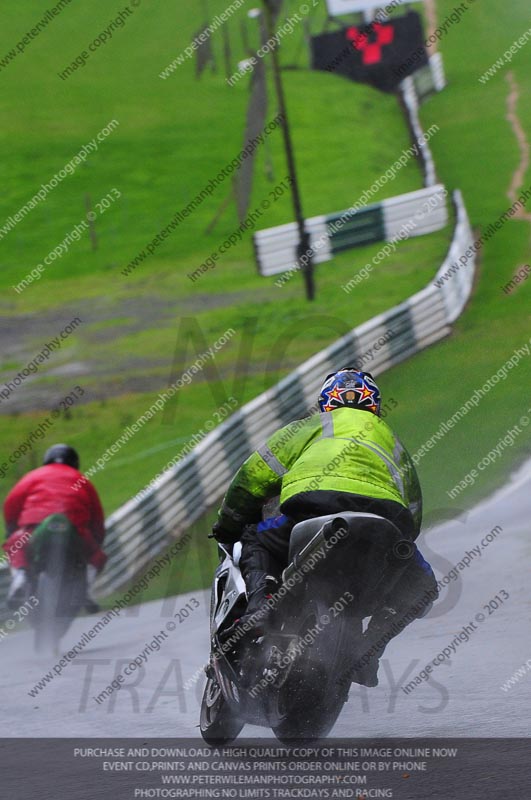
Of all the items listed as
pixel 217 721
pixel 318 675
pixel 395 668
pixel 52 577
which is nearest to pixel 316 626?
pixel 318 675

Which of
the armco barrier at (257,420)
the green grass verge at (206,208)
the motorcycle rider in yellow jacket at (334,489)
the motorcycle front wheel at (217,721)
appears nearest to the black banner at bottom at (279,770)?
the motorcycle front wheel at (217,721)

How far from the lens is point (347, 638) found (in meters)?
4.68

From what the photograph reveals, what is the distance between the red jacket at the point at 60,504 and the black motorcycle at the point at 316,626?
381 cm

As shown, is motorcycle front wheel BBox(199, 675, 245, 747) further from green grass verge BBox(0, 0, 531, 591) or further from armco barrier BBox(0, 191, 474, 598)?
green grass verge BBox(0, 0, 531, 591)

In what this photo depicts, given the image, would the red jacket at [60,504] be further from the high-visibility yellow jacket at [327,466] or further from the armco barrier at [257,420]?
the high-visibility yellow jacket at [327,466]

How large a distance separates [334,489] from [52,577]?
410 cm

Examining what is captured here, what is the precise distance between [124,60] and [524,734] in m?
11.6

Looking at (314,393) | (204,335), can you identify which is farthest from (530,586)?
(204,335)

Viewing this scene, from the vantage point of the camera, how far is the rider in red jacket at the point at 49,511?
8.54 meters

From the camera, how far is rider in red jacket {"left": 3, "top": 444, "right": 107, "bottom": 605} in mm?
8539

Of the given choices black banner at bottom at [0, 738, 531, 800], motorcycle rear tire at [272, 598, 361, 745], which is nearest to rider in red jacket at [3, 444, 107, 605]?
black banner at bottom at [0, 738, 531, 800]

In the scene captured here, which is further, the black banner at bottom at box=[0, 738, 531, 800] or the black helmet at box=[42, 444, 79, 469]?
the black helmet at box=[42, 444, 79, 469]

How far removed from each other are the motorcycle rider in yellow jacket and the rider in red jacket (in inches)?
130

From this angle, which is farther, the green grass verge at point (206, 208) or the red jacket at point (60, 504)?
the green grass verge at point (206, 208)
